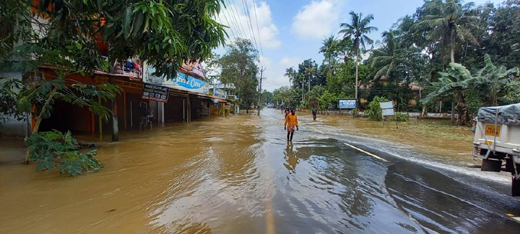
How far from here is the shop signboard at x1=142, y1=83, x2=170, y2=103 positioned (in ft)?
45.2

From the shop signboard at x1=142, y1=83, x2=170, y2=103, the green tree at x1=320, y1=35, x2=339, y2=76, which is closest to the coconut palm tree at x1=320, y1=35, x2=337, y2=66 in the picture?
the green tree at x1=320, y1=35, x2=339, y2=76

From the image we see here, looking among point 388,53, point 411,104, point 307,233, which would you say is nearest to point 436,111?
point 411,104

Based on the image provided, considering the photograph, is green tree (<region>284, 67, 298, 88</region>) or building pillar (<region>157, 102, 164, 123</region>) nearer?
building pillar (<region>157, 102, 164, 123</region>)

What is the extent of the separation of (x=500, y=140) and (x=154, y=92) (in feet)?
45.7

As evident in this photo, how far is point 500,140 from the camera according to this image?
4.63m

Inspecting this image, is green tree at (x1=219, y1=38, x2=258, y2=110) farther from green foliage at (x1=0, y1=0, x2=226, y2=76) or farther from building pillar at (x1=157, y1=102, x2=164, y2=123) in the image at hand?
green foliage at (x1=0, y1=0, x2=226, y2=76)

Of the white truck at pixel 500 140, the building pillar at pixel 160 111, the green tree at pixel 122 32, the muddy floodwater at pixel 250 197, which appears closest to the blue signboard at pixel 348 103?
the building pillar at pixel 160 111

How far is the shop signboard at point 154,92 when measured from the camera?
543 inches

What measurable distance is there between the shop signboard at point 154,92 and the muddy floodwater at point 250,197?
6.18 metres

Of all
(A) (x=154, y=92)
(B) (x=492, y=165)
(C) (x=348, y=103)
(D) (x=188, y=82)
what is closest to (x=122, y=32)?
(B) (x=492, y=165)

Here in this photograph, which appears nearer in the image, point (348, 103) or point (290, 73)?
point (348, 103)

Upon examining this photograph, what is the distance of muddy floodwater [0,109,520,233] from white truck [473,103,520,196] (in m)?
0.76

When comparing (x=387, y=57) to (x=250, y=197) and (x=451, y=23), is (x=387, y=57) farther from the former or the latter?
(x=250, y=197)

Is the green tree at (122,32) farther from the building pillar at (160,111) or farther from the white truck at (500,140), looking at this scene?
the building pillar at (160,111)
